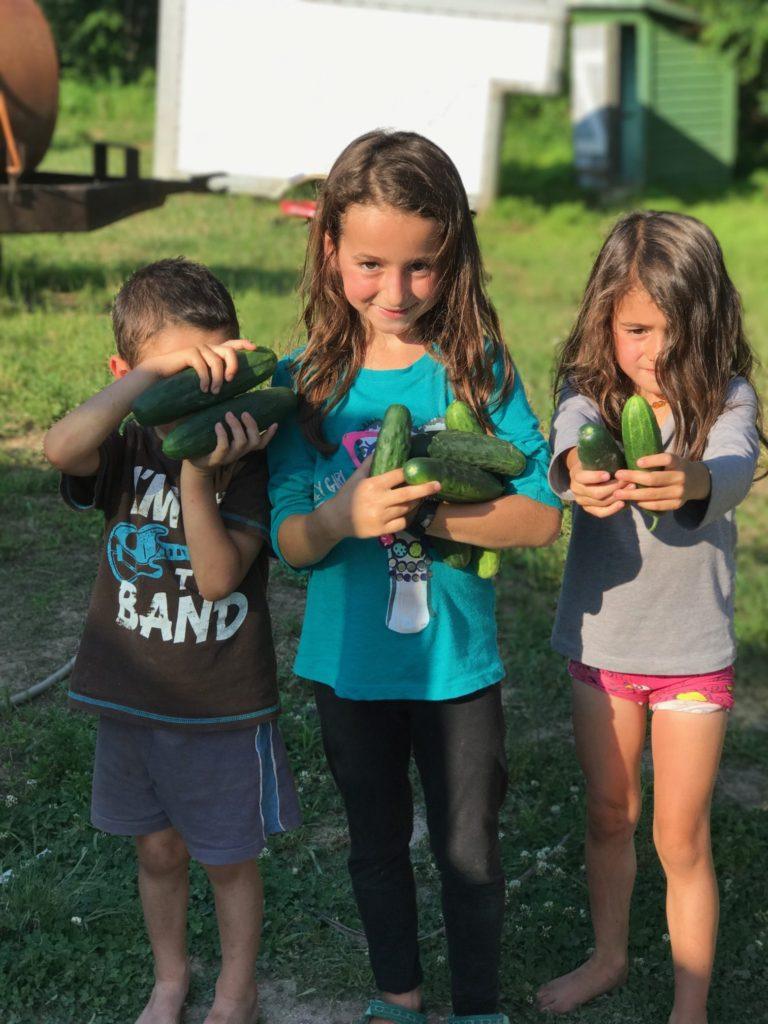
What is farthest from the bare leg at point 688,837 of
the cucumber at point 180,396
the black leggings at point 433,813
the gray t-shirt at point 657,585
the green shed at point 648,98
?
the green shed at point 648,98

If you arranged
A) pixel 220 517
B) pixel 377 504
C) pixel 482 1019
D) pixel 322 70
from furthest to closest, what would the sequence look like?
1. pixel 322 70
2. pixel 482 1019
3. pixel 220 517
4. pixel 377 504

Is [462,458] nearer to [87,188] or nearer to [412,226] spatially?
[412,226]

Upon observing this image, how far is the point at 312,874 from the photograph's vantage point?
4.36 meters

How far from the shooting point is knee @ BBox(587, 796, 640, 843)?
12.0ft

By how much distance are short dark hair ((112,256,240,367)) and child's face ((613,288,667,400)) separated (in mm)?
Answer: 1043

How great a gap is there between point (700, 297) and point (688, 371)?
20 centimetres

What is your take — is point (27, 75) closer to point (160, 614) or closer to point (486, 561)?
point (160, 614)

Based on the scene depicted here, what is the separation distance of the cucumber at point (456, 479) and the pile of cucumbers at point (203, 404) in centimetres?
42

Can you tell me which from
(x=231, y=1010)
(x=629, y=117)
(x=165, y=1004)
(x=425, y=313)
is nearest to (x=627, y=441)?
(x=425, y=313)

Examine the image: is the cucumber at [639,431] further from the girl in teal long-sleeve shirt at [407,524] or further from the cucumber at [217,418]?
the cucumber at [217,418]

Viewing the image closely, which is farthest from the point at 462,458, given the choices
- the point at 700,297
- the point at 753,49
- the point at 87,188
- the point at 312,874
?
the point at 753,49

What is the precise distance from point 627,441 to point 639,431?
4 cm

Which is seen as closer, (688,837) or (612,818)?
(688,837)

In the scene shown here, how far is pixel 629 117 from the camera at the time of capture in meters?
25.8
